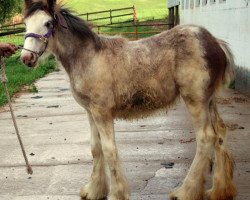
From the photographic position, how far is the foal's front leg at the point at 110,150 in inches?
213

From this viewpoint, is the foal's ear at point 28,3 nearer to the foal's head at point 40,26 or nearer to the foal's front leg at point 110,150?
the foal's head at point 40,26

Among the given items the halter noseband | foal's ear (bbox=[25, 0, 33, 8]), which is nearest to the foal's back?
the halter noseband

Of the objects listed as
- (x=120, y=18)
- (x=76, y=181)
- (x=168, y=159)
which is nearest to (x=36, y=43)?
(x=76, y=181)

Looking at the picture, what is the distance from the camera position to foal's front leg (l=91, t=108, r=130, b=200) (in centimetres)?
540

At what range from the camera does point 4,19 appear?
1171 inches

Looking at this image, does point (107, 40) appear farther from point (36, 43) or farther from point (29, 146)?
point (29, 146)

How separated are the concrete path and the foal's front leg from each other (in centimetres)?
46

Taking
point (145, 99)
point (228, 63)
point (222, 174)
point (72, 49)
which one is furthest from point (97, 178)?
point (228, 63)

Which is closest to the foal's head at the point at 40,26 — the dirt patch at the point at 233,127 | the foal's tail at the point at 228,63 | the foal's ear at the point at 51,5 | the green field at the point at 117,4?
the foal's ear at the point at 51,5

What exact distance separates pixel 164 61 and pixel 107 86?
71 centimetres

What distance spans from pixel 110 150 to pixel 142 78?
88 cm

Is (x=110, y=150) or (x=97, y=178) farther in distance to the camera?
(x=97, y=178)

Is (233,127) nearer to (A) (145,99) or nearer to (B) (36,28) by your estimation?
(A) (145,99)

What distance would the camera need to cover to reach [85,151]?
8078 millimetres
